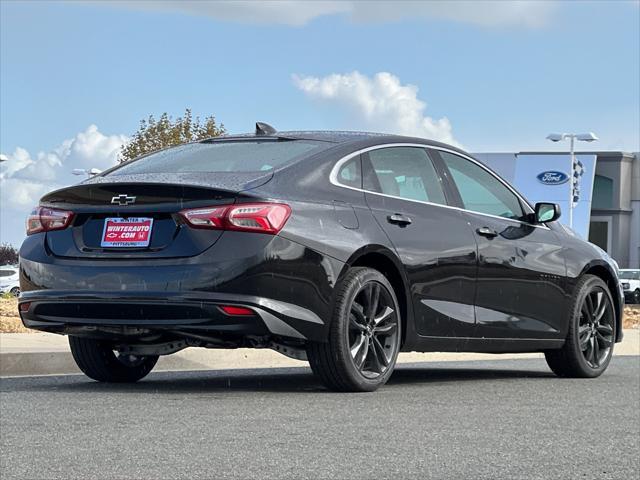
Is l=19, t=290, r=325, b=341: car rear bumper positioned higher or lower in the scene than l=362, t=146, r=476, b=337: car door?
lower

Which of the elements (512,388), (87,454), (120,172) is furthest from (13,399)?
(512,388)

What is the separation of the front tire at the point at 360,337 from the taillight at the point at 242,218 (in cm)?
61

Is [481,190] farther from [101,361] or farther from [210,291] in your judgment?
[101,361]

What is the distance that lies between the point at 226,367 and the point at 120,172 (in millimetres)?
3695

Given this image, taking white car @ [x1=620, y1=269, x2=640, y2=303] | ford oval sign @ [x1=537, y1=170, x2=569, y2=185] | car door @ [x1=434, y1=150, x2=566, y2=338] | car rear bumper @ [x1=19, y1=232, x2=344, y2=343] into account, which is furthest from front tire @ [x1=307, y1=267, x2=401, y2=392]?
ford oval sign @ [x1=537, y1=170, x2=569, y2=185]

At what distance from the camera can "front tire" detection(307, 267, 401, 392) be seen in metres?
7.47

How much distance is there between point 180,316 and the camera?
23.6 feet

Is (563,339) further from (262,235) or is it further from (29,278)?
(29,278)

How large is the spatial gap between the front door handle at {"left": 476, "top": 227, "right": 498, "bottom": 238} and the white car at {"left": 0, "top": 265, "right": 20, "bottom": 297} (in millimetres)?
39945

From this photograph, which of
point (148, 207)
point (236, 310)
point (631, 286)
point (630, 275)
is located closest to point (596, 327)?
point (236, 310)

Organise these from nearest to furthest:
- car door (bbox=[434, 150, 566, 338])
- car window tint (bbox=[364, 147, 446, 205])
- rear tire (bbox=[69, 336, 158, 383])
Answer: car window tint (bbox=[364, 147, 446, 205]), rear tire (bbox=[69, 336, 158, 383]), car door (bbox=[434, 150, 566, 338])

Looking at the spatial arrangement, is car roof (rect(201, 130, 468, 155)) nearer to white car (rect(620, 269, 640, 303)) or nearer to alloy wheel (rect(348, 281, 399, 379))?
alloy wheel (rect(348, 281, 399, 379))

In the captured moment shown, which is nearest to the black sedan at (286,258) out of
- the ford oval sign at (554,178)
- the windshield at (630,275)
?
the windshield at (630,275)

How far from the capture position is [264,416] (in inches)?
259
